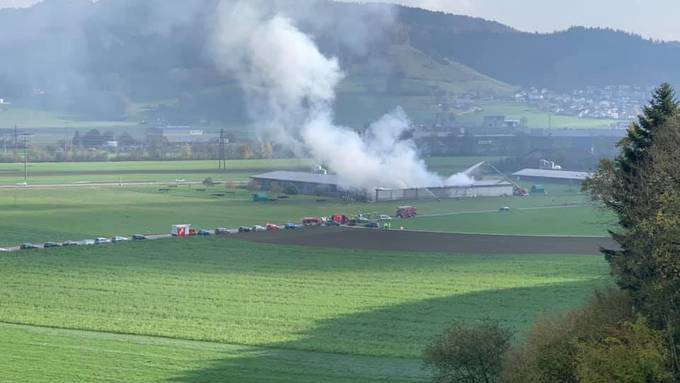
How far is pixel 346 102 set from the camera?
507 ft

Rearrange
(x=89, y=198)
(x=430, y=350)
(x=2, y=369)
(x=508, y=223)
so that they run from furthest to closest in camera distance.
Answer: (x=89, y=198) < (x=508, y=223) < (x=2, y=369) < (x=430, y=350)

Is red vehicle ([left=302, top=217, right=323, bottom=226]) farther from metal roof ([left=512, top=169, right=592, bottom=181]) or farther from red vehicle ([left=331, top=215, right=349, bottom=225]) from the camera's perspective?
metal roof ([left=512, top=169, right=592, bottom=181])

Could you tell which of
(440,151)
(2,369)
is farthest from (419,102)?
(2,369)

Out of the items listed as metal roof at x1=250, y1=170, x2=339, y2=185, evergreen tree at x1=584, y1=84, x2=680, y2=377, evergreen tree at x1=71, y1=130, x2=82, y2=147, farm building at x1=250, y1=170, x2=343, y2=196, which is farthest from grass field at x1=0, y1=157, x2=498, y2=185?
evergreen tree at x1=584, y1=84, x2=680, y2=377

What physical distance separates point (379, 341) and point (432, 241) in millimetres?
23960

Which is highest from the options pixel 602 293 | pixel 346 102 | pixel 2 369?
pixel 346 102

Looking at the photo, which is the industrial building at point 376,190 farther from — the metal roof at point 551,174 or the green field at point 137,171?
the metal roof at point 551,174

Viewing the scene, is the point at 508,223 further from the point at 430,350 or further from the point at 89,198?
the point at 430,350

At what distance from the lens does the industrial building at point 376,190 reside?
281 ft

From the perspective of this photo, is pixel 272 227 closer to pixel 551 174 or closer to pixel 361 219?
pixel 361 219

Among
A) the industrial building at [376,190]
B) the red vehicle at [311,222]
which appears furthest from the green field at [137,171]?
the red vehicle at [311,222]

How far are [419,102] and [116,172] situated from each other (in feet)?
219

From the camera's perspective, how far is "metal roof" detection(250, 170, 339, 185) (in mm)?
89262

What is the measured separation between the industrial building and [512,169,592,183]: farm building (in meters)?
8.31
